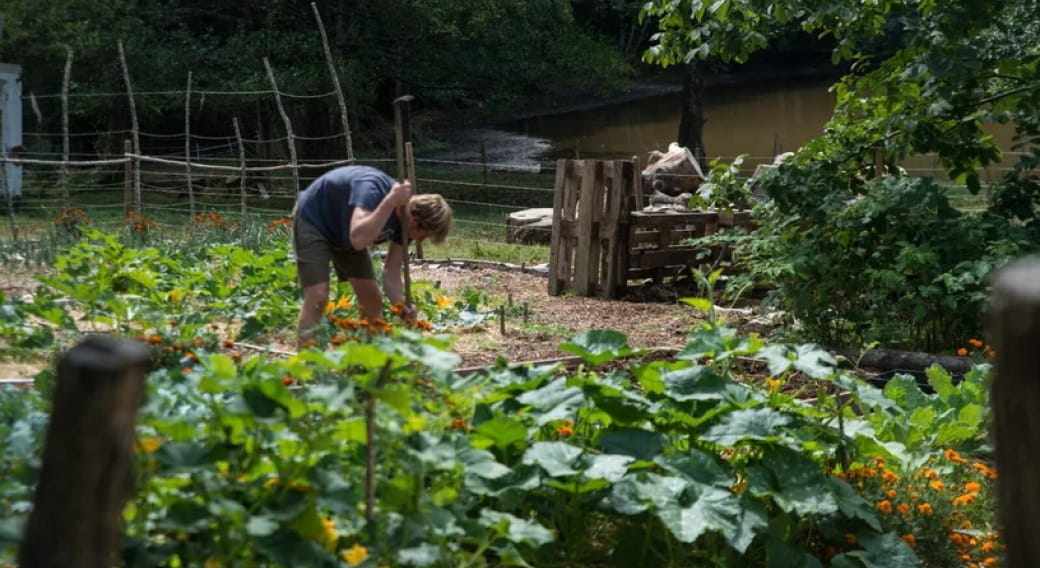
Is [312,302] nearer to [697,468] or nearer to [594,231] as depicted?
[697,468]

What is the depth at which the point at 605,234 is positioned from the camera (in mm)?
10711

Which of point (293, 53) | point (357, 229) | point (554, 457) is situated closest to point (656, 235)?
point (357, 229)

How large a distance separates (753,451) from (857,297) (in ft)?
14.6

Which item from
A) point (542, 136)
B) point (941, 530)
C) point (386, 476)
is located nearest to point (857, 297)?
point (941, 530)

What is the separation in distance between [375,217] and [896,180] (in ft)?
14.3

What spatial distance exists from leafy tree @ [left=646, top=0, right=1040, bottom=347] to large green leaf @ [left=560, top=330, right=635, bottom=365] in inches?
161

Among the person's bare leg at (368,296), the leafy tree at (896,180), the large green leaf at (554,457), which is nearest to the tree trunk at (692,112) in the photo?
the leafy tree at (896,180)

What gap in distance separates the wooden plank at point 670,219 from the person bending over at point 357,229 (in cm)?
494

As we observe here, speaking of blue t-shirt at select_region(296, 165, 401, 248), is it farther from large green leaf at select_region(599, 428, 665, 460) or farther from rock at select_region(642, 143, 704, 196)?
rock at select_region(642, 143, 704, 196)

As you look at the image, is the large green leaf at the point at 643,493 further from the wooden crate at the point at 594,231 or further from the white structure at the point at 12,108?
the white structure at the point at 12,108

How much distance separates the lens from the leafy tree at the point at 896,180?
760 centimetres

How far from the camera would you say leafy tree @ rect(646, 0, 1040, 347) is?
7.60 metres

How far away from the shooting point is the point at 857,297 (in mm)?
8133

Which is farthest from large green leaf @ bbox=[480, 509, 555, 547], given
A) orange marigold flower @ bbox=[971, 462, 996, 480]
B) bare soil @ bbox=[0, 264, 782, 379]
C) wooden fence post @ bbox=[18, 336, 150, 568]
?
bare soil @ bbox=[0, 264, 782, 379]
